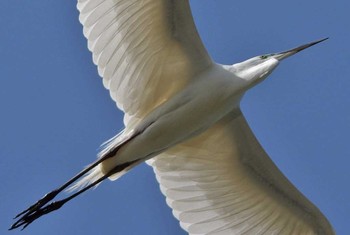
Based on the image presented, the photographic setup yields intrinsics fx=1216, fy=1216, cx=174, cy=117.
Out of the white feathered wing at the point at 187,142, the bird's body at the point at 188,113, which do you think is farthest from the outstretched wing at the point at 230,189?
the bird's body at the point at 188,113

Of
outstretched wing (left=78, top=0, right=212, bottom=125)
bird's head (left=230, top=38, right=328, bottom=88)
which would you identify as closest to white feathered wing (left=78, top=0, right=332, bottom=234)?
outstretched wing (left=78, top=0, right=212, bottom=125)

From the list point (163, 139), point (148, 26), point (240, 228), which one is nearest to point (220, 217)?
point (240, 228)

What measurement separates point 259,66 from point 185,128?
1.19 metres

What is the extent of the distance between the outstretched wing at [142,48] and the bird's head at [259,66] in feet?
1.36

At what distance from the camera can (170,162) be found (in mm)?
15781

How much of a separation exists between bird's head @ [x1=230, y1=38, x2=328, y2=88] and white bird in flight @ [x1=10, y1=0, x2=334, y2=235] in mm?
12

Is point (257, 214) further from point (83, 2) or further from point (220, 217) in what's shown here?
point (83, 2)

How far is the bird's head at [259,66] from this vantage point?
48.6 feet

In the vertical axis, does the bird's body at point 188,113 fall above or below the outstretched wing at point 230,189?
above

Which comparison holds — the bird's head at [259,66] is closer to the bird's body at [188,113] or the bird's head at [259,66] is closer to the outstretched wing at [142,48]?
the bird's body at [188,113]

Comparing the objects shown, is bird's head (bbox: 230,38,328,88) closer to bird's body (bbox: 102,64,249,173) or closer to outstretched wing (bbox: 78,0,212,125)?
bird's body (bbox: 102,64,249,173)

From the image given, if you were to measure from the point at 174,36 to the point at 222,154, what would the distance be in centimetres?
189

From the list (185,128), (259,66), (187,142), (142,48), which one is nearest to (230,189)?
(187,142)

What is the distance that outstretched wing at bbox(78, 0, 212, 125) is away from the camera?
47.9 feet
